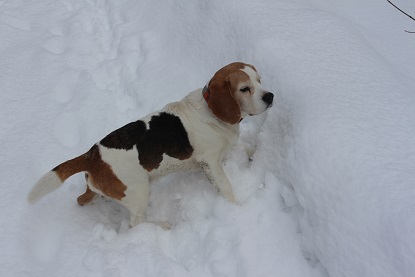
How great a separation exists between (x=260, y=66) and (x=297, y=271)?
1.79 meters

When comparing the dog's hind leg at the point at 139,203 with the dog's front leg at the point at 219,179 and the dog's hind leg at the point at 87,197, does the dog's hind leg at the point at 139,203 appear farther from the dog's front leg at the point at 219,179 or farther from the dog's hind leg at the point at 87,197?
the dog's front leg at the point at 219,179

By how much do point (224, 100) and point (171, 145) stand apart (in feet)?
1.76

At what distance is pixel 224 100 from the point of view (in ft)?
8.70

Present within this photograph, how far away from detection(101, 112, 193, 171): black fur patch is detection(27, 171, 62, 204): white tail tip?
1.34 feet

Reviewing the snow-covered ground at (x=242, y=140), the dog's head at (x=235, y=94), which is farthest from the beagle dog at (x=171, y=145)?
the snow-covered ground at (x=242, y=140)

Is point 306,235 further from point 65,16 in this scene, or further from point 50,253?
point 65,16

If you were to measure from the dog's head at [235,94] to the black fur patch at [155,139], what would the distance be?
1.13ft

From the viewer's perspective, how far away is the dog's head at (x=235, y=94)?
2.64m

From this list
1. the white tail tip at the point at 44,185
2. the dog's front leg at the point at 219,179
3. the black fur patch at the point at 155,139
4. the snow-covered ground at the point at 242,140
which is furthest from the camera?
the dog's front leg at the point at 219,179

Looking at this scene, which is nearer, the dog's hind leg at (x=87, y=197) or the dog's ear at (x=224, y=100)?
the dog's ear at (x=224, y=100)

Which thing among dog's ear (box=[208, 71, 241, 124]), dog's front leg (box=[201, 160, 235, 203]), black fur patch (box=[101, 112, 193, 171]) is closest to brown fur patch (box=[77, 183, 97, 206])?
black fur patch (box=[101, 112, 193, 171])

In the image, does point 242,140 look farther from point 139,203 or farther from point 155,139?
point 139,203

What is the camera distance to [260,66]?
11.0ft

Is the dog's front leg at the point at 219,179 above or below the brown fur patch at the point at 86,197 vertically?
above
